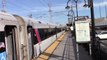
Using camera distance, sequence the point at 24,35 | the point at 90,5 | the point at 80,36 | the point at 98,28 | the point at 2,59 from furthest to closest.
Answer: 1. the point at 98,28
2. the point at 90,5
3. the point at 80,36
4. the point at 24,35
5. the point at 2,59

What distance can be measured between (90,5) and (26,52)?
591 cm

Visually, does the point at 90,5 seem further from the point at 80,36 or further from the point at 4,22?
the point at 4,22

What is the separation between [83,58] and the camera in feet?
65.3

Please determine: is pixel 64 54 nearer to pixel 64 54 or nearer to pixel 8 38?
pixel 64 54

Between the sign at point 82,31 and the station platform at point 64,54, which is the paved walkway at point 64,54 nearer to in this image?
the station platform at point 64,54

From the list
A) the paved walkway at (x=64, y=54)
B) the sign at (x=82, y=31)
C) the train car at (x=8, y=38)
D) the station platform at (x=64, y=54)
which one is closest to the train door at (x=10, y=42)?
the train car at (x=8, y=38)

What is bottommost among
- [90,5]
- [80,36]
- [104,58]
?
[104,58]

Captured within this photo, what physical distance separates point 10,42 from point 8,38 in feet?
1.00

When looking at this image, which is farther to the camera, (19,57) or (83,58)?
(83,58)

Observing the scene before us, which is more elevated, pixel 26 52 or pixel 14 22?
pixel 14 22

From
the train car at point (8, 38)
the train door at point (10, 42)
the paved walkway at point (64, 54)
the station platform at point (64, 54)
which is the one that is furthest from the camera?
the paved walkway at point (64, 54)

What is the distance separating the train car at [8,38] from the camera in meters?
9.95

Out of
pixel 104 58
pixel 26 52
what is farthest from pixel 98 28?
pixel 26 52

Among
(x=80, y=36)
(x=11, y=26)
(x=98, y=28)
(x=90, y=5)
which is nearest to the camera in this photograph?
(x=11, y=26)
